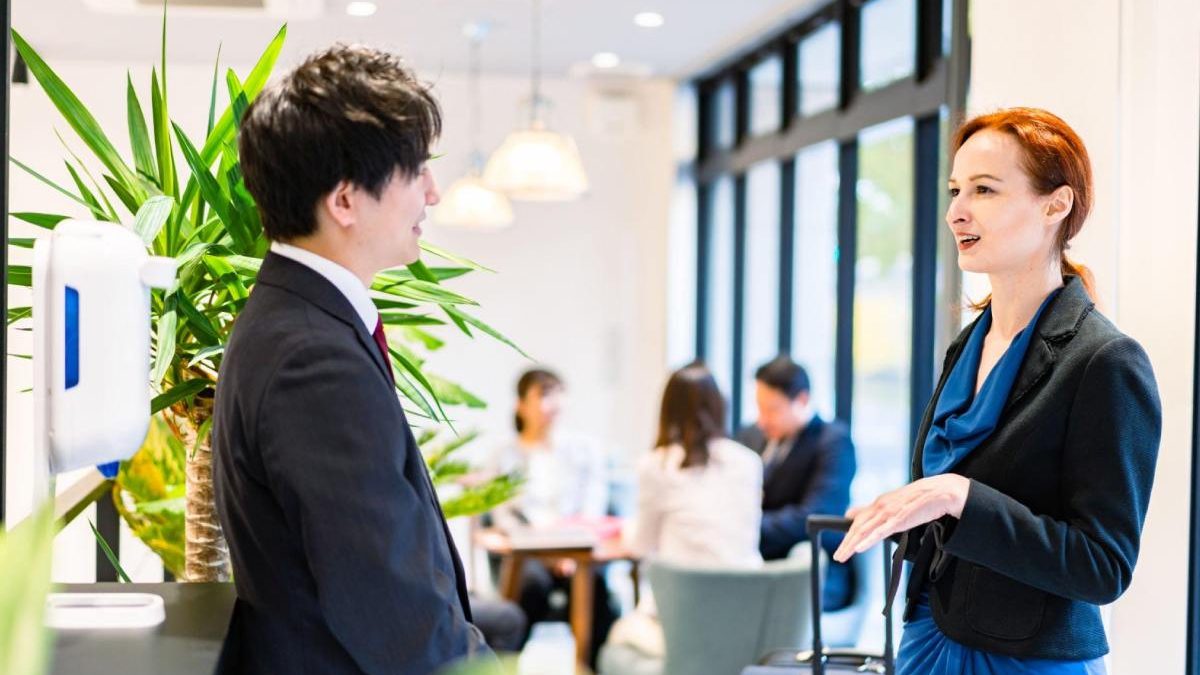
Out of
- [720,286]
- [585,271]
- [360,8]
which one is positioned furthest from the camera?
[585,271]

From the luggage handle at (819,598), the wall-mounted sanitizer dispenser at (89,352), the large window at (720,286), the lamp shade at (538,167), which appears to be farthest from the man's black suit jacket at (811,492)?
the wall-mounted sanitizer dispenser at (89,352)

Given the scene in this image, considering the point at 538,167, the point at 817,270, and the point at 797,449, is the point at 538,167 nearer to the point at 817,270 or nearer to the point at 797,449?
the point at 797,449

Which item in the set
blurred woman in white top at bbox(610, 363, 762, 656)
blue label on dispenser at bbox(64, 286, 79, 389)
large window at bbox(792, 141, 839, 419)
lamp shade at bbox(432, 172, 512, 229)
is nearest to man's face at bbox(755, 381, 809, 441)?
blurred woman in white top at bbox(610, 363, 762, 656)

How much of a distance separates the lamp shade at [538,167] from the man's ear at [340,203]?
127 inches

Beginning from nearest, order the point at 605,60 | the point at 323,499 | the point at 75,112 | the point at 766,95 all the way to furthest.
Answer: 1. the point at 323,499
2. the point at 75,112
3. the point at 766,95
4. the point at 605,60

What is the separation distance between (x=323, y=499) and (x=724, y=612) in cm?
236

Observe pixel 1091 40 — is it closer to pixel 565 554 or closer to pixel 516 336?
pixel 565 554

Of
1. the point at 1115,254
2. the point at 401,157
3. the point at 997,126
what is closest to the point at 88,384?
the point at 401,157

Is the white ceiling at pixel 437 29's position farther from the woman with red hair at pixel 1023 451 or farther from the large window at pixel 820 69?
the woman with red hair at pixel 1023 451

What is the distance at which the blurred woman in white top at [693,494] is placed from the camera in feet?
12.9

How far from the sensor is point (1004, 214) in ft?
5.90

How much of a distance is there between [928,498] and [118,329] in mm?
1008

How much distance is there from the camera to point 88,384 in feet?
4.29

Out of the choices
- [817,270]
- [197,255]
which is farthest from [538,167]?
[197,255]
